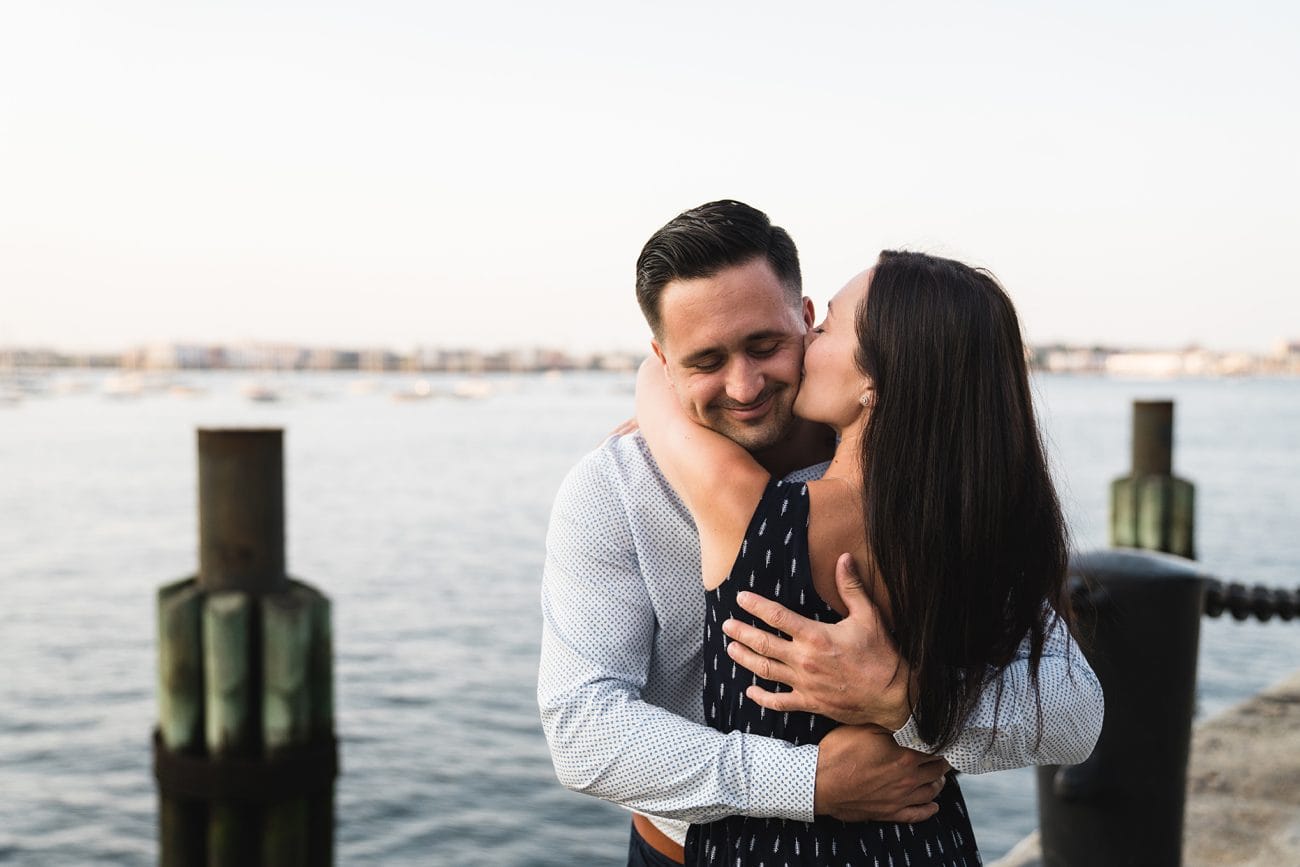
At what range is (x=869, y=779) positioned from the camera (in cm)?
191

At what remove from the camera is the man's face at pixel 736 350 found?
228 centimetres

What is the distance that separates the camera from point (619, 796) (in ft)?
6.49

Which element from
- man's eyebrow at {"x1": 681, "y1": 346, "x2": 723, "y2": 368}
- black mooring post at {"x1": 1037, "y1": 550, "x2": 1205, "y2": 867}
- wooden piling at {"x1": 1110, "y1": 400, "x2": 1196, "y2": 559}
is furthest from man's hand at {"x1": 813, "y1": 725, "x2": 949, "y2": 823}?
wooden piling at {"x1": 1110, "y1": 400, "x2": 1196, "y2": 559}

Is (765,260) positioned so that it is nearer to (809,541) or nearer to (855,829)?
(809,541)

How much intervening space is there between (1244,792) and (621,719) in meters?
4.23

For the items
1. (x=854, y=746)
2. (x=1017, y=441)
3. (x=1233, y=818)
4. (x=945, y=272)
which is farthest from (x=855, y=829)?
(x=1233, y=818)

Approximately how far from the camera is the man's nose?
2256mm

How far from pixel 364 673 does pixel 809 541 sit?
1295 centimetres

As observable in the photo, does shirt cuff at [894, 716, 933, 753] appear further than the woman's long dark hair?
Yes

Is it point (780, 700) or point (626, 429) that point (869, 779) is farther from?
point (626, 429)

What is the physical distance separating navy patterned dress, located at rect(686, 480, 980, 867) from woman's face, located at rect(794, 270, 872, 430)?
0.52 feet

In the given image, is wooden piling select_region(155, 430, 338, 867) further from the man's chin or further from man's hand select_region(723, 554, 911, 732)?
man's hand select_region(723, 554, 911, 732)

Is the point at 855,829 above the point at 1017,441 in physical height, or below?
below

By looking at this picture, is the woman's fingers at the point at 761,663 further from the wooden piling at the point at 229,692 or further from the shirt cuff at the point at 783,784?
the wooden piling at the point at 229,692
